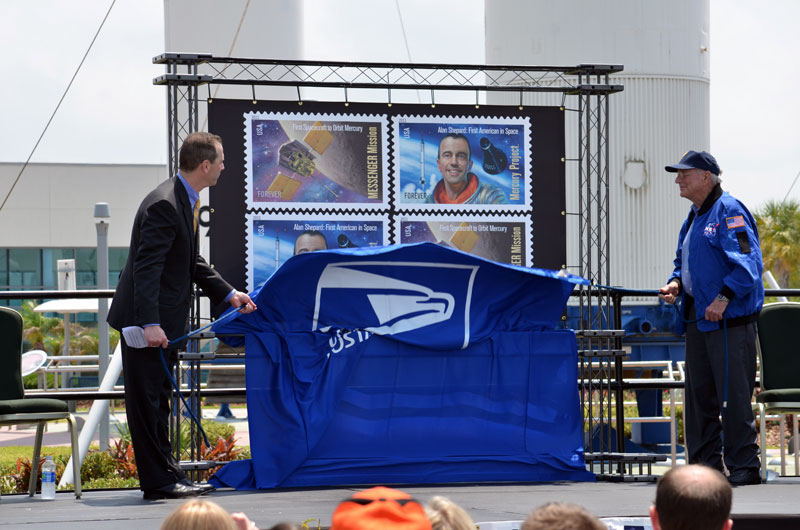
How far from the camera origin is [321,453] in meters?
6.37

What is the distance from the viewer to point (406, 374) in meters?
6.55

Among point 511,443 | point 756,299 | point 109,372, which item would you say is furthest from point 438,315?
point 109,372

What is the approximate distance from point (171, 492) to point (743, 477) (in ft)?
11.2

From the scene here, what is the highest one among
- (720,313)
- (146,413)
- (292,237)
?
(292,237)

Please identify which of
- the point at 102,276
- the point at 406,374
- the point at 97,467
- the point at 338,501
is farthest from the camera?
the point at 102,276

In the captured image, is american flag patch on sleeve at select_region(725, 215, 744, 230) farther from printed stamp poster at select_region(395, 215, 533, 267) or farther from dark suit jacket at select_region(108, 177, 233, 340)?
dark suit jacket at select_region(108, 177, 233, 340)

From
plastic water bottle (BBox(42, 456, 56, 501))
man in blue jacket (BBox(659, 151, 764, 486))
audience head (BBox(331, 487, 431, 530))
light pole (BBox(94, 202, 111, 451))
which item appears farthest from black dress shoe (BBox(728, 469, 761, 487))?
light pole (BBox(94, 202, 111, 451))

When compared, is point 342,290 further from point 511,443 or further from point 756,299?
point 756,299

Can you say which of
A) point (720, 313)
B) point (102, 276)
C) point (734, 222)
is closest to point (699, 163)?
point (734, 222)

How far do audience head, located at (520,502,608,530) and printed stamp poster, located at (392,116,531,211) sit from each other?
4649 mm

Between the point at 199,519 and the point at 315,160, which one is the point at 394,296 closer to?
the point at 315,160

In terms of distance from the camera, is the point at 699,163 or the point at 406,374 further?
the point at 406,374

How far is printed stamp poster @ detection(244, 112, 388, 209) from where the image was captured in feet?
22.4

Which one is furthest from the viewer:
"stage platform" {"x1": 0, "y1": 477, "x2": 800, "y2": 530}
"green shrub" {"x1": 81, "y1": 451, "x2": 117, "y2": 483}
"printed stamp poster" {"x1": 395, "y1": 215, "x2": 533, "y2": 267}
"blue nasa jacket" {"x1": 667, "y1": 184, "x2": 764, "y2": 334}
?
"green shrub" {"x1": 81, "y1": 451, "x2": 117, "y2": 483}
